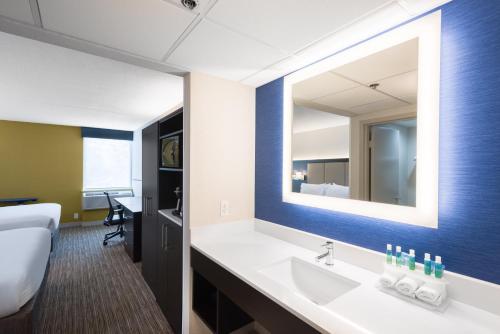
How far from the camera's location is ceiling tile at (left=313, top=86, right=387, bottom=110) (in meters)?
1.38

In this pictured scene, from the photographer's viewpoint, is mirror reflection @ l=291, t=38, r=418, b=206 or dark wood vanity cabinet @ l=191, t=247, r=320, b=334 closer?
dark wood vanity cabinet @ l=191, t=247, r=320, b=334

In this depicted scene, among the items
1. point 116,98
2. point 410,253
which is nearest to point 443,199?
point 410,253

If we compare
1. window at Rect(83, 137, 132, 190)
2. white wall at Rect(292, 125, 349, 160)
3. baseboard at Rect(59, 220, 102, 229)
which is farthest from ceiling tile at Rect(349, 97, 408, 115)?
baseboard at Rect(59, 220, 102, 229)

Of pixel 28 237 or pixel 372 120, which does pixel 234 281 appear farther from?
pixel 28 237

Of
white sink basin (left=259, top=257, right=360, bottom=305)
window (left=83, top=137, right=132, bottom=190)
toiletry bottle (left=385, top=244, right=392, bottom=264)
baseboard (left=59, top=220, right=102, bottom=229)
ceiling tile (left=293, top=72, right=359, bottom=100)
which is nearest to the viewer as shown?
toiletry bottle (left=385, top=244, right=392, bottom=264)

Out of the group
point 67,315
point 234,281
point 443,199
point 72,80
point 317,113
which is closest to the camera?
point 443,199

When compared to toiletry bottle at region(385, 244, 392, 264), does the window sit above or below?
above

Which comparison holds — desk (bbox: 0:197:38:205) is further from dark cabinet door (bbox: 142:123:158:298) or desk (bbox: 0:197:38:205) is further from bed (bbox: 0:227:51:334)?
dark cabinet door (bbox: 142:123:158:298)

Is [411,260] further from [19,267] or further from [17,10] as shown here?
[19,267]

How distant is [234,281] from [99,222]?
560cm

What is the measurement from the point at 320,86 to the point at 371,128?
472 millimetres

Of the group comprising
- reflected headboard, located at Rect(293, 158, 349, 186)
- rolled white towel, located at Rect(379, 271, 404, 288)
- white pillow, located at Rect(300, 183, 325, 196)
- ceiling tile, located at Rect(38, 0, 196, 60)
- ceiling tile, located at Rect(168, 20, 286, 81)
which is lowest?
rolled white towel, located at Rect(379, 271, 404, 288)

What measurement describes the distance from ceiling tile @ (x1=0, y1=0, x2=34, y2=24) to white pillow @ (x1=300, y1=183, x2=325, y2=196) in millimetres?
1796

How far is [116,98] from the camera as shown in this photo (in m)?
3.03
